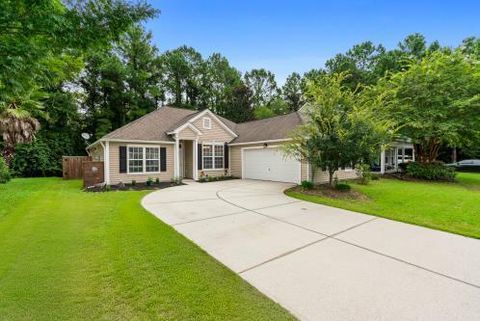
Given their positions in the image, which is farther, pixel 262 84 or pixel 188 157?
pixel 262 84

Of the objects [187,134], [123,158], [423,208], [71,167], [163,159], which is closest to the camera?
[423,208]

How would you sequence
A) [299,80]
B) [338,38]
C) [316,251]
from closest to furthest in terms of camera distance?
[316,251] → [338,38] → [299,80]

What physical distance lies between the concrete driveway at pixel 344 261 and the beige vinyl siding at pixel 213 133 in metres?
9.58

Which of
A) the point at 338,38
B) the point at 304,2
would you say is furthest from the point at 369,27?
the point at 304,2

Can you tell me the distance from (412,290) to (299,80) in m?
39.0

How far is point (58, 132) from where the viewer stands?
22219 millimetres

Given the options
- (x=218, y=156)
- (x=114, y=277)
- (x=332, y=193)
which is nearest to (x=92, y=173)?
(x=218, y=156)

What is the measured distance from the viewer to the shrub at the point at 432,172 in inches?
633

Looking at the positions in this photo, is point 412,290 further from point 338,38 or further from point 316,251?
point 338,38

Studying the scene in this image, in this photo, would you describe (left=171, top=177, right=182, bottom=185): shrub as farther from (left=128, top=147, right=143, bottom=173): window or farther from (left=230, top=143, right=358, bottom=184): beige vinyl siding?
(left=230, top=143, right=358, bottom=184): beige vinyl siding

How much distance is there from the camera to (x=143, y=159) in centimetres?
1390

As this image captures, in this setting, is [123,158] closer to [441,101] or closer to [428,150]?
[441,101]

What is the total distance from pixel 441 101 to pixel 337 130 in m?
10.6

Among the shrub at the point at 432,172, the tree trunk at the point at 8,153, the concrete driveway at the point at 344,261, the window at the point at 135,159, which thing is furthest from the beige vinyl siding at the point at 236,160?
the tree trunk at the point at 8,153
